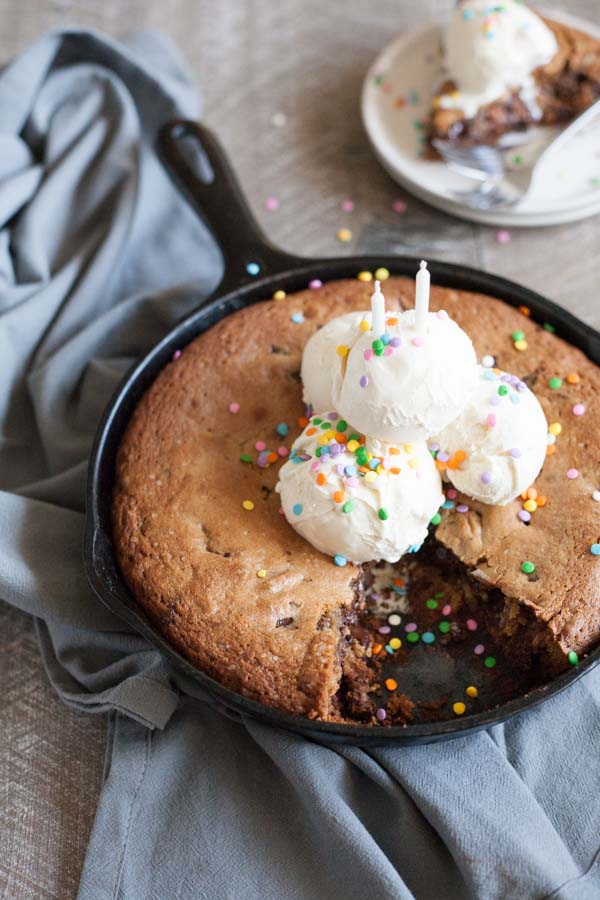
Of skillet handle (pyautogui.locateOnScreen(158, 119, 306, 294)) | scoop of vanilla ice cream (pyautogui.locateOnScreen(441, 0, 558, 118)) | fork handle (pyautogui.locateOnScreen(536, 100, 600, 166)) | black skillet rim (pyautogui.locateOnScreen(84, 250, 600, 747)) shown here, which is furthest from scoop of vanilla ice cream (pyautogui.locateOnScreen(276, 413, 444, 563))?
scoop of vanilla ice cream (pyautogui.locateOnScreen(441, 0, 558, 118))

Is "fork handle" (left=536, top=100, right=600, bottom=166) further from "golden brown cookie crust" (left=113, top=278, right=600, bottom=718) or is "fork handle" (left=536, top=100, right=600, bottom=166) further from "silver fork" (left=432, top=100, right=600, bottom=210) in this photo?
"golden brown cookie crust" (left=113, top=278, right=600, bottom=718)

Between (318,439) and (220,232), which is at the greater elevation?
(220,232)

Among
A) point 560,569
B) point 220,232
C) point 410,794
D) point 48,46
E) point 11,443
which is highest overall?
point 48,46

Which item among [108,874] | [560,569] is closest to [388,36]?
[560,569]

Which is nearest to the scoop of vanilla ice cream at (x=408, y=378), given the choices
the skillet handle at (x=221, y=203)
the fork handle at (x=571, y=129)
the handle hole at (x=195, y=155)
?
the skillet handle at (x=221, y=203)

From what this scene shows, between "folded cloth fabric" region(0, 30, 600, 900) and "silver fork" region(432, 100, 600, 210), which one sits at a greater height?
"silver fork" region(432, 100, 600, 210)

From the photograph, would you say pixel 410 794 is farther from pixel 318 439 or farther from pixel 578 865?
pixel 318 439
